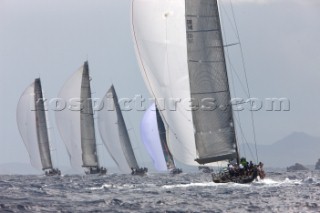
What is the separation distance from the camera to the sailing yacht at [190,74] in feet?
145

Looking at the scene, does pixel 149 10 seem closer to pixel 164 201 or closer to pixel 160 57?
pixel 160 57

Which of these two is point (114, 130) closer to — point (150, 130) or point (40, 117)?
point (150, 130)

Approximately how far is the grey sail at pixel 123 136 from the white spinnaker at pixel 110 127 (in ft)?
0.70

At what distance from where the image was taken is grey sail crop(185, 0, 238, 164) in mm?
44062

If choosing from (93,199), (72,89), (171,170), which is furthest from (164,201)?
(171,170)

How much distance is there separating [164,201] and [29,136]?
52.4 meters

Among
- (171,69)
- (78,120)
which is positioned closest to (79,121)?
(78,120)

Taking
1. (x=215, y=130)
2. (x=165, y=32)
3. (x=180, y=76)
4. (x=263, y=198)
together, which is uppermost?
(x=165, y=32)

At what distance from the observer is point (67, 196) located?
129 ft

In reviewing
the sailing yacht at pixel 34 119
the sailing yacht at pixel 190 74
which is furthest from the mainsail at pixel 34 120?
the sailing yacht at pixel 190 74

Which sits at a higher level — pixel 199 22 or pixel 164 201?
pixel 199 22

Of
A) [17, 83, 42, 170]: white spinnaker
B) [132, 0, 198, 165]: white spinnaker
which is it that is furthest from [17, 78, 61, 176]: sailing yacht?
[132, 0, 198, 165]: white spinnaker

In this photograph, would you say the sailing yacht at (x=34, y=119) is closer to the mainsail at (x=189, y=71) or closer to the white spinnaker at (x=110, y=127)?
the white spinnaker at (x=110, y=127)

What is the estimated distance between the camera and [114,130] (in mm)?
79500
